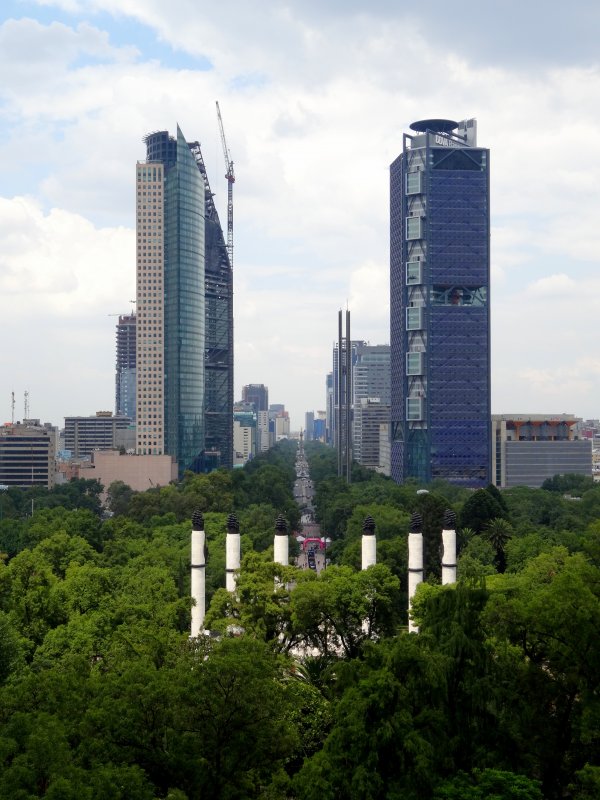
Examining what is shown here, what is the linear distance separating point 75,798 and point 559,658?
64.1ft

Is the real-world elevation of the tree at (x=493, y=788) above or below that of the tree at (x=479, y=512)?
below

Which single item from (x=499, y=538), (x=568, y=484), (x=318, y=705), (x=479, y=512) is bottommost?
(x=318, y=705)

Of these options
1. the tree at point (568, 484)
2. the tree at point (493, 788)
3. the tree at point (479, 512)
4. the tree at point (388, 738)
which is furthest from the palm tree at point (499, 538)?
the tree at point (568, 484)

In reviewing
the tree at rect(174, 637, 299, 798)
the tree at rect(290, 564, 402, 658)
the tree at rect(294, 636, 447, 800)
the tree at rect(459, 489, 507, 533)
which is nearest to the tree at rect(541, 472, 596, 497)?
the tree at rect(459, 489, 507, 533)

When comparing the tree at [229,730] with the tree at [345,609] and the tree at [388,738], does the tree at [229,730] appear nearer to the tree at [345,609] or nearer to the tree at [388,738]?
the tree at [388,738]

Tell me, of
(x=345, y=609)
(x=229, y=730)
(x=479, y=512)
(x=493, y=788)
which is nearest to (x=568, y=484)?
(x=479, y=512)

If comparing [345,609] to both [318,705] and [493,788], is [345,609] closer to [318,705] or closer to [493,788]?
[318,705]

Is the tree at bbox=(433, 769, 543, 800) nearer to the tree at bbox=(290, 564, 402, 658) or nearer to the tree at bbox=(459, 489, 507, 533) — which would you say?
the tree at bbox=(290, 564, 402, 658)

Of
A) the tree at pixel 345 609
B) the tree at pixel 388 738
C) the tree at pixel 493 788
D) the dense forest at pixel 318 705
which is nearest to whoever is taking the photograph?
the tree at pixel 493 788

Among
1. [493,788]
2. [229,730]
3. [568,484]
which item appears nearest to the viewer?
[493,788]

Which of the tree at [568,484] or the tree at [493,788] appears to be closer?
the tree at [493,788]

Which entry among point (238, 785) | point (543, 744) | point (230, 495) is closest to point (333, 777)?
point (238, 785)

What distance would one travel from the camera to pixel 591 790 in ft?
101

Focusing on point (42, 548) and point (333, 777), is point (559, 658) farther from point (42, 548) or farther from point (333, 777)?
point (42, 548)
